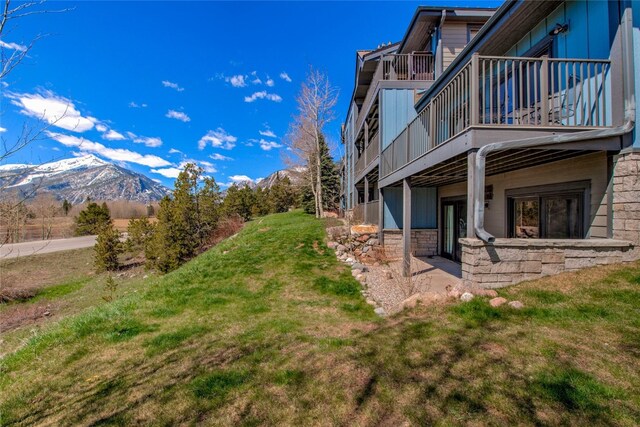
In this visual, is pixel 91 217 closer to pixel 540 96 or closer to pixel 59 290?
pixel 59 290

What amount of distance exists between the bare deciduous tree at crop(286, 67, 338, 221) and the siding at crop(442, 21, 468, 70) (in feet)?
40.1

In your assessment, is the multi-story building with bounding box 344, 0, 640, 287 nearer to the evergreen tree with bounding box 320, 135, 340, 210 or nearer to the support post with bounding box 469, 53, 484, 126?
the support post with bounding box 469, 53, 484, 126

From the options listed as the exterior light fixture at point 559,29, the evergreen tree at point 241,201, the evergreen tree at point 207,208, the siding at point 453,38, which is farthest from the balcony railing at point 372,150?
the evergreen tree at point 241,201

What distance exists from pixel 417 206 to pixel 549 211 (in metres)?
4.32

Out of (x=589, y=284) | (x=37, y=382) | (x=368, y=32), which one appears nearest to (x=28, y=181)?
(x=37, y=382)

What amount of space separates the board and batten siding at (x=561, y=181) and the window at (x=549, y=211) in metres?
0.12

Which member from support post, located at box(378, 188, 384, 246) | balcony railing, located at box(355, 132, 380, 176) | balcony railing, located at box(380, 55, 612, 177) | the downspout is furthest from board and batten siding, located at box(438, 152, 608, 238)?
balcony railing, located at box(355, 132, 380, 176)

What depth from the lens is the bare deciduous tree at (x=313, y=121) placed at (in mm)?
21047

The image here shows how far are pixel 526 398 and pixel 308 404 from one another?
71.1 inches

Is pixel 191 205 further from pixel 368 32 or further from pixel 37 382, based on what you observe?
pixel 368 32

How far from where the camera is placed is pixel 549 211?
5.69 m

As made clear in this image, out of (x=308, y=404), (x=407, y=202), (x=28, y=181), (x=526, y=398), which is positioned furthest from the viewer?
(x=407, y=202)

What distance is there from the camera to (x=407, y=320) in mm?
4055

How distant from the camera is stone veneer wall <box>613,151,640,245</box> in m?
3.97
